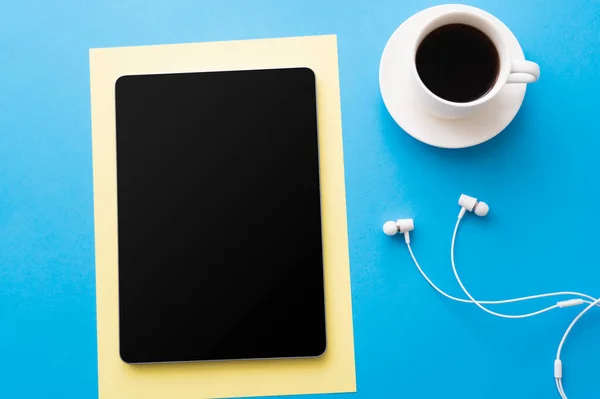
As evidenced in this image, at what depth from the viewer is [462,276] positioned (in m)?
0.59

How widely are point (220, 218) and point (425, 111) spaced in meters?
0.26

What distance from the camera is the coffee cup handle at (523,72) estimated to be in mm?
513

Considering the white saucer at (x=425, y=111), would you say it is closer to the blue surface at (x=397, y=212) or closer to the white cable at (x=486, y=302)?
the blue surface at (x=397, y=212)

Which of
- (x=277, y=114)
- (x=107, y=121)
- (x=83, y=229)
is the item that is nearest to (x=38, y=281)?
(x=83, y=229)

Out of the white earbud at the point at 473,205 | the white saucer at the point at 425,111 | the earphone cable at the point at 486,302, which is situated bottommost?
the earphone cable at the point at 486,302

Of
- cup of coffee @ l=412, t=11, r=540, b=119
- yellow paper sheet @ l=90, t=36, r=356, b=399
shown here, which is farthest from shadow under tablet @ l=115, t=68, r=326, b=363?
cup of coffee @ l=412, t=11, r=540, b=119

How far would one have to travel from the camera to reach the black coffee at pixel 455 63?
1.74 feet

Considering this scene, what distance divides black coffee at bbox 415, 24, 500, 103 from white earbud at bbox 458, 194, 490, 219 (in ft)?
0.38

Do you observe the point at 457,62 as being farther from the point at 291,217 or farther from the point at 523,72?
the point at 291,217

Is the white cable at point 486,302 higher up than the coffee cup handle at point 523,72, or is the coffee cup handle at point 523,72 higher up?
the coffee cup handle at point 523,72

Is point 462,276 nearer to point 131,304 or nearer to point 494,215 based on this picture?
point 494,215

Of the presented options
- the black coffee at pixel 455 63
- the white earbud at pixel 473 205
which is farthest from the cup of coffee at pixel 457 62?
the white earbud at pixel 473 205

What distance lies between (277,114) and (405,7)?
0.66 ft

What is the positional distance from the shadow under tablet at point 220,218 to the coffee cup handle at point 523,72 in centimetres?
22
